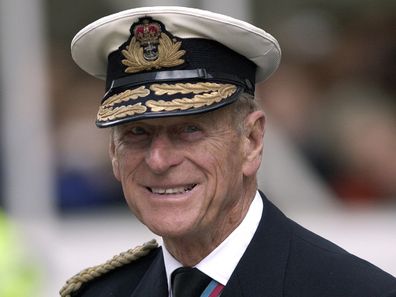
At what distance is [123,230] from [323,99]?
139 cm

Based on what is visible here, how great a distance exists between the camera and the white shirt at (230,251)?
11.1 feet

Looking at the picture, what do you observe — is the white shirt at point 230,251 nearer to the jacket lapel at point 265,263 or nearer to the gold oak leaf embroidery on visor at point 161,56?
the jacket lapel at point 265,263

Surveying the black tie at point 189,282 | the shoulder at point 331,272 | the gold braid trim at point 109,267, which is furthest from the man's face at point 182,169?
the gold braid trim at point 109,267

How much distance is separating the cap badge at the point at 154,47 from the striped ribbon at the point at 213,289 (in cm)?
58

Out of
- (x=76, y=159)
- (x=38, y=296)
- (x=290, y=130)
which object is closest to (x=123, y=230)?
(x=76, y=159)

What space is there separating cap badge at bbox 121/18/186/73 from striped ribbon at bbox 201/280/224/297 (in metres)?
0.58

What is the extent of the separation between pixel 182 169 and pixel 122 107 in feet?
0.71

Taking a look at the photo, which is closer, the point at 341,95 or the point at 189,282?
the point at 189,282

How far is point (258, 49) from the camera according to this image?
11.2ft

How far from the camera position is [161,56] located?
10.9 ft

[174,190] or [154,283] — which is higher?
[174,190]

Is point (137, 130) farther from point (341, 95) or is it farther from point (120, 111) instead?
point (341, 95)

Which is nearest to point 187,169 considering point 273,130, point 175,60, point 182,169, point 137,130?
point 182,169

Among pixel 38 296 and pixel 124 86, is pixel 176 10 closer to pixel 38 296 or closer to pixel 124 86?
pixel 124 86
